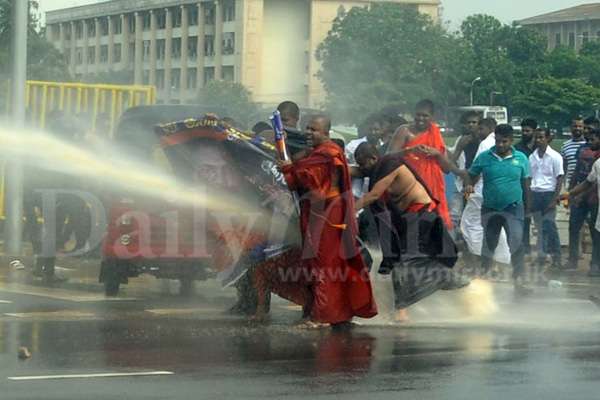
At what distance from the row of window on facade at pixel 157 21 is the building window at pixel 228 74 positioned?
10.8ft

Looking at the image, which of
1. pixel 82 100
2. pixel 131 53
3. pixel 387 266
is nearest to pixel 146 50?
pixel 131 53

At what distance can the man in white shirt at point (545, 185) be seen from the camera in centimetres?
1770

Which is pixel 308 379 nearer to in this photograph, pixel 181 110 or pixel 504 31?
pixel 181 110

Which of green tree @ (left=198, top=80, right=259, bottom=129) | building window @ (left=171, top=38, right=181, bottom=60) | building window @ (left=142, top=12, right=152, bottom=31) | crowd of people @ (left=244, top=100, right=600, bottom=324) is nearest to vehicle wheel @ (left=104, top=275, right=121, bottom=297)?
crowd of people @ (left=244, top=100, right=600, bottom=324)

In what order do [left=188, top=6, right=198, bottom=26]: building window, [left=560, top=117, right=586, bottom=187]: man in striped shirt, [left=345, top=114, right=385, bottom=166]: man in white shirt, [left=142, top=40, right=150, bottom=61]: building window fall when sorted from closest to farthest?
1. [left=345, top=114, right=385, bottom=166]: man in white shirt
2. [left=560, top=117, right=586, bottom=187]: man in striped shirt
3. [left=142, top=40, right=150, bottom=61]: building window
4. [left=188, top=6, right=198, bottom=26]: building window

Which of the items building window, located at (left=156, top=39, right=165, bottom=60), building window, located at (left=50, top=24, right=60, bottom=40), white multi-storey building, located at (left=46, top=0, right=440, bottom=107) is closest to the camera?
building window, located at (left=50, top=24, right=60, bottom=40)

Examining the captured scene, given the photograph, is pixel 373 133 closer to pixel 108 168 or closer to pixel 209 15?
pixel 108 168

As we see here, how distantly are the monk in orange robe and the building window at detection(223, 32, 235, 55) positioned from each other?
38625 millimetres

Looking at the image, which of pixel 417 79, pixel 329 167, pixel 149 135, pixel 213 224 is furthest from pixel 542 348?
pixel 417 79

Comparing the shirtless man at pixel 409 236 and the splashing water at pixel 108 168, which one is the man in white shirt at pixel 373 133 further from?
the shirtless man at pixel 409 236

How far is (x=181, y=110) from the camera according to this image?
56.4 ft

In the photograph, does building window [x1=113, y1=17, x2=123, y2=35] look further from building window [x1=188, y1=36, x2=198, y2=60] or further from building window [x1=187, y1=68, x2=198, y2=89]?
building window [x1=187, y1=68, x2=198, y2=89]

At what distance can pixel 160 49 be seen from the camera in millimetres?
51312

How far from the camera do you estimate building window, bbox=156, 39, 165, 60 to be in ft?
166
